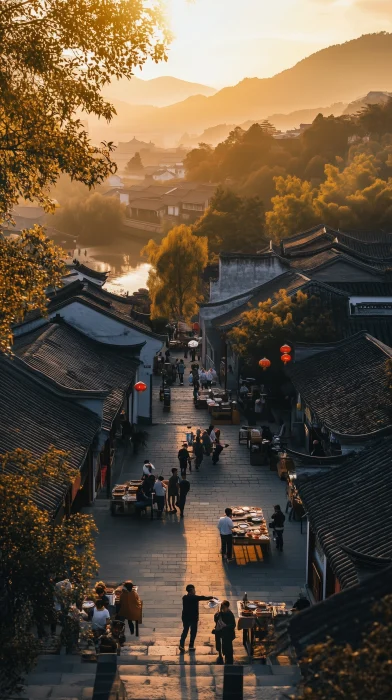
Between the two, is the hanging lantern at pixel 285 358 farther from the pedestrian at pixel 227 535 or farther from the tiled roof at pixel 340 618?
the tiled roof at pixel 340 618

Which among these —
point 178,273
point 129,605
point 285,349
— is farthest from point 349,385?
point 178,273

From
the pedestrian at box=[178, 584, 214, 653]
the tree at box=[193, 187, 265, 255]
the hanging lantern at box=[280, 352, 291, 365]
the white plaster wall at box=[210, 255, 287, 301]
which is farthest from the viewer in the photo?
the tree at box=[193, 187, 265, 255]

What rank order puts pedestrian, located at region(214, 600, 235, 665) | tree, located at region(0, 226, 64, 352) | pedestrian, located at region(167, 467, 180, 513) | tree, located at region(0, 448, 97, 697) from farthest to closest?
1. pedestrian, located at region(167, 467, 180, 513)
2. pedestrian, located at region(214, 600, 235, 665)
3. tree, located at region(0, 226, 64, 352)
4. tree, located at region(0, 448, 97, 697)

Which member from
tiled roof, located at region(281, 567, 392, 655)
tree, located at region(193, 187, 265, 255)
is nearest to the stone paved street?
tiled roof, located at region(281, 567, 392, 655)

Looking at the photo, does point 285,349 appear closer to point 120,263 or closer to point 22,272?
point 22,272

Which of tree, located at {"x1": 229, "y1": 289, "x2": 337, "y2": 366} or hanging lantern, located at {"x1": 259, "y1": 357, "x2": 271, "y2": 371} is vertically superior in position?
tree, located at {"x1": 229, "y1": 289, "x2": 337, "y2": 366}

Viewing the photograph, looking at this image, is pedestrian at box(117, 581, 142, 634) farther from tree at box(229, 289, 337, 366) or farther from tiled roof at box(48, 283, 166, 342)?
tree at box(229, 289, 337, 366)

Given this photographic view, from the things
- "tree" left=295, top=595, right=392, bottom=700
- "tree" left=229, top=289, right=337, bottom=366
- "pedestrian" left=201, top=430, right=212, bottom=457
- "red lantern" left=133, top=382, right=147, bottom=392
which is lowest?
"tree" left=295, top=595, right=392, bottom=700
